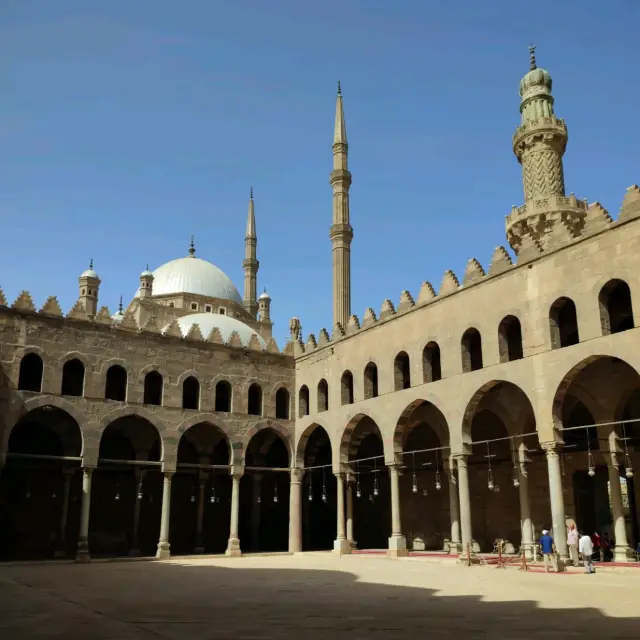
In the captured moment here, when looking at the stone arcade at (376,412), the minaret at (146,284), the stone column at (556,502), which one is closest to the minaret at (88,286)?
the minaret at (146,284)

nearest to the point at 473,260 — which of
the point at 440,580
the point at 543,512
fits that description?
the point at 543,512

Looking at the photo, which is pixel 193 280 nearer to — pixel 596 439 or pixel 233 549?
pixel 233 549

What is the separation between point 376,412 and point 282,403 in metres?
5.90

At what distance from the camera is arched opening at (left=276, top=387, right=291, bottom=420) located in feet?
91.0

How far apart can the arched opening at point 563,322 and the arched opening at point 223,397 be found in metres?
12.5

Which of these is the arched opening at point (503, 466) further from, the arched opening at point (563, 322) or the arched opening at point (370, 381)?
the arched opening at point (370, 381)

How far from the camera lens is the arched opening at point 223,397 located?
26281mm

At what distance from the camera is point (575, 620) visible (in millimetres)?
8664

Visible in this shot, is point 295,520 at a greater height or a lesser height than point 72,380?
lesser

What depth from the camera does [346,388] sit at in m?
25.3

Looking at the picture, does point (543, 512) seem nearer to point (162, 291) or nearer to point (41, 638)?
point (41, 638)

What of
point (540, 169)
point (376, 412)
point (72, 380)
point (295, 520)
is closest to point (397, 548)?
point (376, 412)

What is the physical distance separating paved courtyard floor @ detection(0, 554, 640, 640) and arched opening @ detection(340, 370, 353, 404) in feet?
26.4

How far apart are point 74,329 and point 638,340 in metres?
17.0
